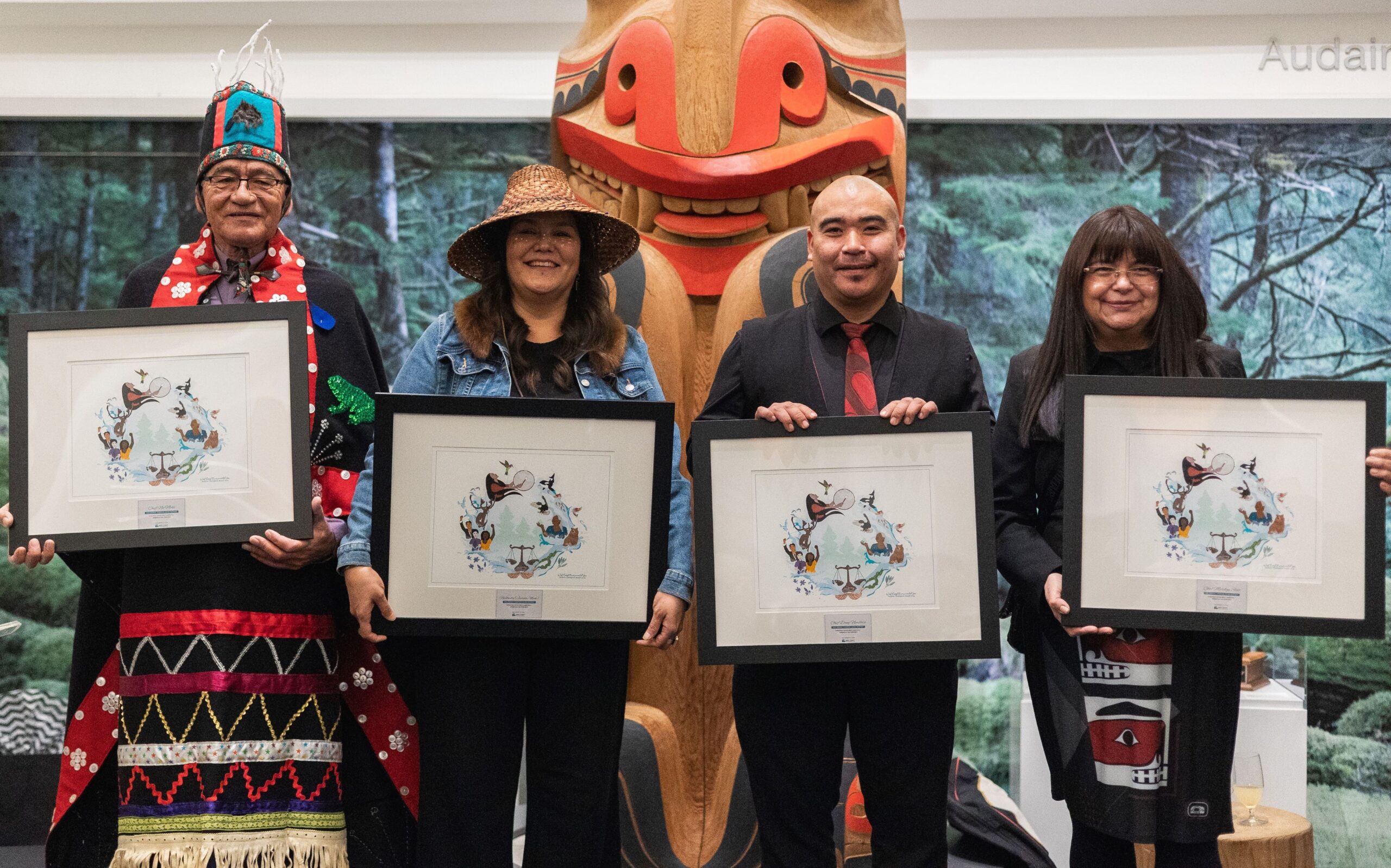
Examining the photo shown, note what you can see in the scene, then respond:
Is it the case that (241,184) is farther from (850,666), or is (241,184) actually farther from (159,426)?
(850,666)

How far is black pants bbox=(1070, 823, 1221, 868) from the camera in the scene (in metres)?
2.29

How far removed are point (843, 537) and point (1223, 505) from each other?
2.45 ft

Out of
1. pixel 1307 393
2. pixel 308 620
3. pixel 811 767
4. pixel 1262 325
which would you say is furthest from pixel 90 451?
pixel 1262 325

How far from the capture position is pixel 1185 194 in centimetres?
474

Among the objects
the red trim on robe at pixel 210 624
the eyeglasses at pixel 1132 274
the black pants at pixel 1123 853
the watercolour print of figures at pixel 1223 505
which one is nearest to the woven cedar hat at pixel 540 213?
the red trim on robe at pixel 210 624

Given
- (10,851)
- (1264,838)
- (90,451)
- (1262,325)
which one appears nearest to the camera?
(90,451)

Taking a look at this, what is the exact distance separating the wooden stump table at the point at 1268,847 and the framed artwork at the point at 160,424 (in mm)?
2514

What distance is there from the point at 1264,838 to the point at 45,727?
450cm

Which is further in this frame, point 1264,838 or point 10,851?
point 10,851

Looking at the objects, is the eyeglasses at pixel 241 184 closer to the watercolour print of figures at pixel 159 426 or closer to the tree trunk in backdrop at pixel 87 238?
the watercolour print of figures at pixel 159 426

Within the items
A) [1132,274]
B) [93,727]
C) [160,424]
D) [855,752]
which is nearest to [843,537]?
[855,752]

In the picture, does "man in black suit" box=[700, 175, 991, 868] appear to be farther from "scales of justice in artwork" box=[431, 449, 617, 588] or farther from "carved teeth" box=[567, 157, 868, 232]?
"carved teeth" box=[567, 157, 868, 232]

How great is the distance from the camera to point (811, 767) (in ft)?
7.33

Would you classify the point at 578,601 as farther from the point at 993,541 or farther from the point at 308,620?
the point at 993,541
